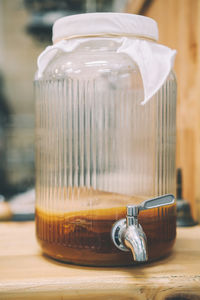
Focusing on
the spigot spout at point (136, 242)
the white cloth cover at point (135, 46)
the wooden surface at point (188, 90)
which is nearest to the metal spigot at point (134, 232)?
the spigot spout at point (136, 242)

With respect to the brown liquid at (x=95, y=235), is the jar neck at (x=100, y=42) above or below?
above

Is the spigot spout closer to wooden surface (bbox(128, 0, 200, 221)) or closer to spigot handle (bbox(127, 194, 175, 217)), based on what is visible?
spigot handle (bbox(127, 194, 175, 217))

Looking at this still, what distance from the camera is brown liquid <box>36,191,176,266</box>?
437mm

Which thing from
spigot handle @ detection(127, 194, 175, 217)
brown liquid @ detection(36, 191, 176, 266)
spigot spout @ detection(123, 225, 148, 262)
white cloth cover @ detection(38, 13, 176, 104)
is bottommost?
brown liquid @ detection(36, 191, 176, 266)

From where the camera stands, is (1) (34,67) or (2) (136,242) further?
(1) (34,67)

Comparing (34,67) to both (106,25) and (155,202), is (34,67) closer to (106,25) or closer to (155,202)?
(106,25)

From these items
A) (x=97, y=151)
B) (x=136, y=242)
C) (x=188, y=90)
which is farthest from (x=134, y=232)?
(x=188, y=90)

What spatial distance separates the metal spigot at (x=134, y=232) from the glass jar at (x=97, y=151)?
0.8 inches

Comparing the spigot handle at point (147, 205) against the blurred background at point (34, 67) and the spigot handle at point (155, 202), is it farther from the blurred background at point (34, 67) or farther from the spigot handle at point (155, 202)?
the blurred background at point (34, 67)

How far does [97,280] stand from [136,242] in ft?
0.25

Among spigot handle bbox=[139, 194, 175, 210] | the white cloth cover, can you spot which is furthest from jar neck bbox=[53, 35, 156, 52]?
spigot handle bbox=[139, 194, 175, 210]

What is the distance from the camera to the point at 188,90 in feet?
2.38

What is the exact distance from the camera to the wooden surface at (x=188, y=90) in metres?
0.68

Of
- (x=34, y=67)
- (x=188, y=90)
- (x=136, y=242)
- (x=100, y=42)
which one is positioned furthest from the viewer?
(x=34, y=67)
